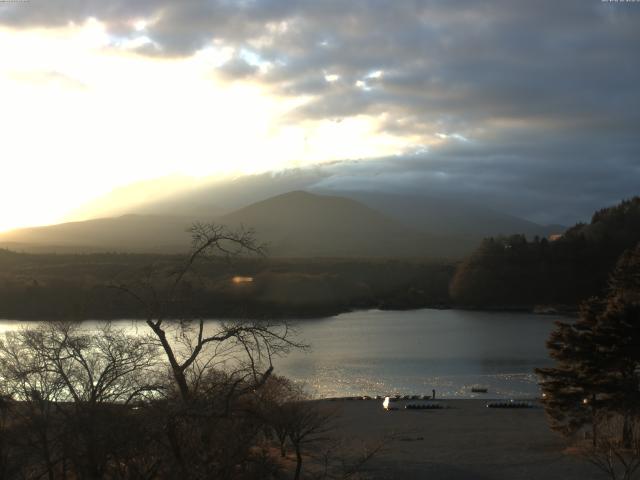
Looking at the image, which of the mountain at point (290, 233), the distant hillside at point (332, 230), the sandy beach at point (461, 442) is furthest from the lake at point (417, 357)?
the distant hillside at point (332, 230)

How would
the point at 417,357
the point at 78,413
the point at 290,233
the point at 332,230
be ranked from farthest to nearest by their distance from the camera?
the point at 332,230 → the point at 290,233 → the point at 417,357 → the point at 78,413

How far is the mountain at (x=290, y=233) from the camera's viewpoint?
103 meters

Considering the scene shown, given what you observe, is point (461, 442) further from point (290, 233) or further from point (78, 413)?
point (290, 233)

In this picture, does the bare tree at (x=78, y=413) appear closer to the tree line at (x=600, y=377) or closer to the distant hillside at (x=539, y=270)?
the tree line at (x=600, y=377)

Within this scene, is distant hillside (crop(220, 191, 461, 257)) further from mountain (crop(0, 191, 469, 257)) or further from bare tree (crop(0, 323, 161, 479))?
bare tree (crop(0, 323, 161, 479))

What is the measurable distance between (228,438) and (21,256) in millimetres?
64911

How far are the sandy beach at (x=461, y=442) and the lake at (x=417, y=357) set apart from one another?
3.78m

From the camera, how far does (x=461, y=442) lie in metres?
20.0

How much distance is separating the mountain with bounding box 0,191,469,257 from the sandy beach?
63.5 meters

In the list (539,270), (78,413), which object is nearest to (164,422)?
(78,413)

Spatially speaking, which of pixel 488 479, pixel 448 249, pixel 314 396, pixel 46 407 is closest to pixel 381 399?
pixel 314 396

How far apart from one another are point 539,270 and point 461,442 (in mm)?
57762

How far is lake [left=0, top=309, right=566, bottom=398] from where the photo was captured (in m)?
31.1

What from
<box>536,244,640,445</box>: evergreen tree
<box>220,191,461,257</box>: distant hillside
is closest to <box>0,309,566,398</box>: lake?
<box>536,244,640,445</box>: evergreen tree
